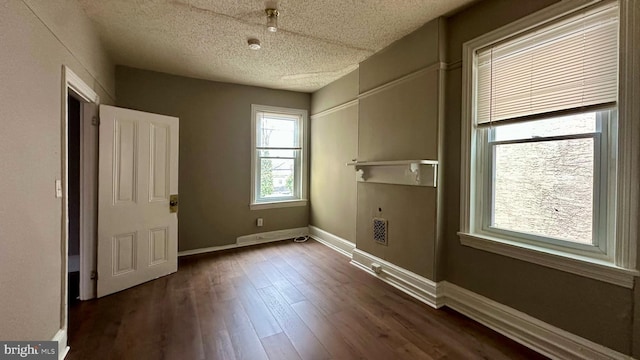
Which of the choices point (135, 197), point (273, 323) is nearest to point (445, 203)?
point (273, 323)

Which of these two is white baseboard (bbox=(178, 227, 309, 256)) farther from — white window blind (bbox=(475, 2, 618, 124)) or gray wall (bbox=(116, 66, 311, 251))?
white window blind (bbox=(475, 2, 618, 124))

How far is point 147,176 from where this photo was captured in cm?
314

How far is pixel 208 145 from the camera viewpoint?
4.25 meters

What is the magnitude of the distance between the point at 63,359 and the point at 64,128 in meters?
1.59

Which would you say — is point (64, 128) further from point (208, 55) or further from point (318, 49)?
point (318, 49)

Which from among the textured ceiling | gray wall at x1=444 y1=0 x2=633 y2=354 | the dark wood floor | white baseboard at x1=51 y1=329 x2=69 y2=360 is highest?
the textured ceiling

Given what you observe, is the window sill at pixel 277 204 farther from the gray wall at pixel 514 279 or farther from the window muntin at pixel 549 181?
the window muntin at pixel 549 181

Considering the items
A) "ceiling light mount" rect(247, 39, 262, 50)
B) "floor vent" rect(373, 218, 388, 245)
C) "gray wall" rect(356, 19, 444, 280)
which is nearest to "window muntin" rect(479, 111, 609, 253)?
"gray wall" rect(356, 19, 444, 280)

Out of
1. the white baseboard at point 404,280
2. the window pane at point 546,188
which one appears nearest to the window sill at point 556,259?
the window pane at point 546,188

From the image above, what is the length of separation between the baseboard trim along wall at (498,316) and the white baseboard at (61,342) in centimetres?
279

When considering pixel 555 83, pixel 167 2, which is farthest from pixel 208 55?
pixel 555 83

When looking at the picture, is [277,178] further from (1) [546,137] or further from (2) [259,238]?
(1) [546,137]

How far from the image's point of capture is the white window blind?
1707 mm

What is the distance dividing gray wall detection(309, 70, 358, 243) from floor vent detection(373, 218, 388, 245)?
2.19 feet
